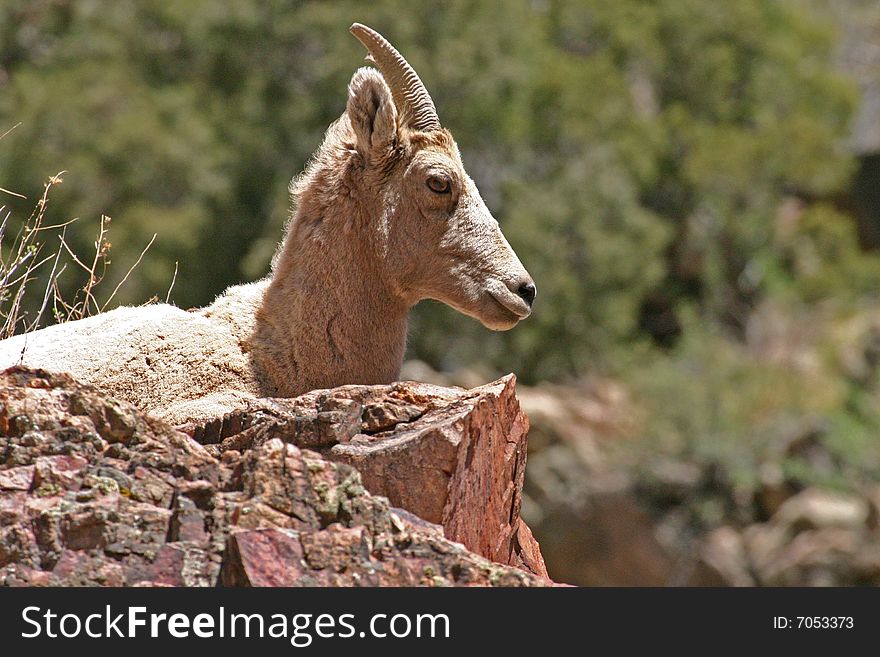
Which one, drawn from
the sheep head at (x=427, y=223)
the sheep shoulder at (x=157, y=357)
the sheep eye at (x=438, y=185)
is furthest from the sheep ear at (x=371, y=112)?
the sheep shoulder at (x=157, y=357)

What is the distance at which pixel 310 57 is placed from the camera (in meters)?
33.0

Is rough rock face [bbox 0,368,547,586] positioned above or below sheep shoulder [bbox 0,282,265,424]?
below

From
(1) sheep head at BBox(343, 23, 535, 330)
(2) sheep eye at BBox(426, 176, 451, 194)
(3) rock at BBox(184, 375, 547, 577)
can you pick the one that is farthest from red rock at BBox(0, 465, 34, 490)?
(2) sheep eye at BBox(426, 176, 451, 194)

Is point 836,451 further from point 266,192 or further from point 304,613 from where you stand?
point 304,613

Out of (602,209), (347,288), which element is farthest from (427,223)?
(602,209)

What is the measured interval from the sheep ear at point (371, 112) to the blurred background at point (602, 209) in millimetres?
16619

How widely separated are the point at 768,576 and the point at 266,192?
14.2 meters

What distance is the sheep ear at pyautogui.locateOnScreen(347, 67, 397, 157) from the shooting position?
7.59 metres

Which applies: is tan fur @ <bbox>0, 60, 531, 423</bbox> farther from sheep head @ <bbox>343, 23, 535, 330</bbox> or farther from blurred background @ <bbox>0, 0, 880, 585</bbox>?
blurred background @ <bbox>0, 0, 880, 585</bbox>

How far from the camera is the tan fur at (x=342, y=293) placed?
23.8 feet

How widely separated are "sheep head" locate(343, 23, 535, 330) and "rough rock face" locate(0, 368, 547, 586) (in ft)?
6.66

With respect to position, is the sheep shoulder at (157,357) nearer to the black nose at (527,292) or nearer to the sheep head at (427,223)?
the sheep head at (427,223)

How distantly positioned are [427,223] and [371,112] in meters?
0.64

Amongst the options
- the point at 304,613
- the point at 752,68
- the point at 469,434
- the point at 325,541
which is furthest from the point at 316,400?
the point at 752,68
